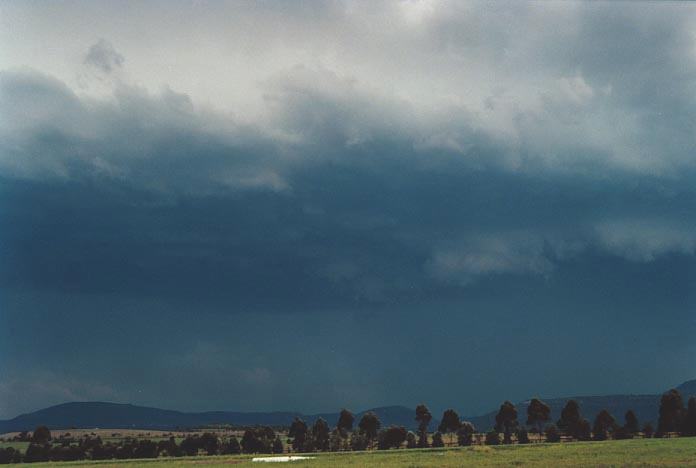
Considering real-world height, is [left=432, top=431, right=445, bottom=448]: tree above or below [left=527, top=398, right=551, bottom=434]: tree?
below

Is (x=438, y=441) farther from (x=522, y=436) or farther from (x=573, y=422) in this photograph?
(x=573, y=422)

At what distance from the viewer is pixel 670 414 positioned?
188 metres

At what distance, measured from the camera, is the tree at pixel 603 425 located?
7411 inches

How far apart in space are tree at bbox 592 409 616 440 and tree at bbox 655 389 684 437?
39.1 feet

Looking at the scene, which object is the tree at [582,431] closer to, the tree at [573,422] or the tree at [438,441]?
the tree at [573,422]

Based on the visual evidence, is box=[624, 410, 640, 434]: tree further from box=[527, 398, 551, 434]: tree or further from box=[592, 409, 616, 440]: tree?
box=[527, 398, 551, 434]: tree

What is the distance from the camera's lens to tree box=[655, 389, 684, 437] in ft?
611

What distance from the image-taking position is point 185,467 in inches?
3745

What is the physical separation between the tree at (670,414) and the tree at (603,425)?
11905mm

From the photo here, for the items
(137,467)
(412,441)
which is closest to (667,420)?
(412,441)

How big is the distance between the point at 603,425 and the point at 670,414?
1866 cm

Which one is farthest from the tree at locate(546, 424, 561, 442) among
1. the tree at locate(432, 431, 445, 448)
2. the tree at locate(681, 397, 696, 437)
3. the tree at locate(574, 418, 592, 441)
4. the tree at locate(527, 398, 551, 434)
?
the tree at locate(681, 397, 696, 437)

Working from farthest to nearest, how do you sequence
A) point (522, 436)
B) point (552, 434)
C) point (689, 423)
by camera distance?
point (522, 436) → point (552, 434) → point (689, 423)

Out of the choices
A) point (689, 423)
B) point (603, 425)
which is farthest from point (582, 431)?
point (689, 423)
